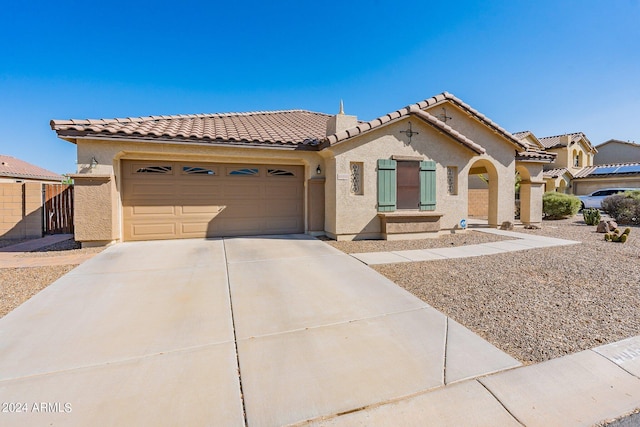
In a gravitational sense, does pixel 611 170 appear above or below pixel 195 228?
above

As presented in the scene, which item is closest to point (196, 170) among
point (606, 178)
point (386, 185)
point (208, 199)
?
point (208, 199)

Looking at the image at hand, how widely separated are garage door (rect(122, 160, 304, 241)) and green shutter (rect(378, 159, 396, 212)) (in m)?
2.81

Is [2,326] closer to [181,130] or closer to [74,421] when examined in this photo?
[74,421]

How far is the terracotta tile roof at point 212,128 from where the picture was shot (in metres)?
7.56

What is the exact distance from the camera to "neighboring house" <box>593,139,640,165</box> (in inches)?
1209

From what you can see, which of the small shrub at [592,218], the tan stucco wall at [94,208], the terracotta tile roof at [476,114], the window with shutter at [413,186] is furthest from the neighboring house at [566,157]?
the tan stucco wall at [94,208]

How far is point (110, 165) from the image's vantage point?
7891 millimetres

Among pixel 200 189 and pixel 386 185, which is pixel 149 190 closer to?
pixel 200 189

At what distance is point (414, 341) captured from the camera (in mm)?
3285

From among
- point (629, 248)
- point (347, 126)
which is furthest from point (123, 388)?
point (629, 248)

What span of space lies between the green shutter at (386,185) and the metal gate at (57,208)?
1087cm

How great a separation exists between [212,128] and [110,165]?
3311mm

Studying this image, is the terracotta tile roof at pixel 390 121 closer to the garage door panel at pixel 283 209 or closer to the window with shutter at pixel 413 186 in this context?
the window with shutter at pixel 413 186

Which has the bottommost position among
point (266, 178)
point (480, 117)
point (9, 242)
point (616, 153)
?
point (9, 242)
